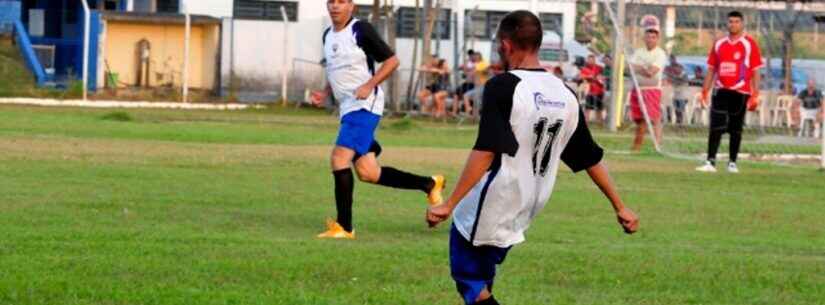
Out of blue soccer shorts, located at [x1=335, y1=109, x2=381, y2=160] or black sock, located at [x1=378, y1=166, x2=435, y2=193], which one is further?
black sock, located at [x1=378, y1=166, x2=435, y2=193]

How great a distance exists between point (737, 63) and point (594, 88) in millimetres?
14034

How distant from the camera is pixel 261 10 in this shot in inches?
1882

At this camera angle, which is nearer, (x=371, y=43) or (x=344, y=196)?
(x=344, y=196)

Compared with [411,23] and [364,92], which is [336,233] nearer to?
[364,92]

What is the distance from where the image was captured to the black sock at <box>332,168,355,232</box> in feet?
40.0

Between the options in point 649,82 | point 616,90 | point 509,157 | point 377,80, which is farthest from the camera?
point 616,90

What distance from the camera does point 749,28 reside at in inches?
1052

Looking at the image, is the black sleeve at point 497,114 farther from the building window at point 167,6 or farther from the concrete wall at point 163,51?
the building window at point 167,6

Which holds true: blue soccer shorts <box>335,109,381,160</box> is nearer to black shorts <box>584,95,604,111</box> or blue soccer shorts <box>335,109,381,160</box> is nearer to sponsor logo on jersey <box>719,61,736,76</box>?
sponsor logo on jersey <box>719,61,736,76</box>

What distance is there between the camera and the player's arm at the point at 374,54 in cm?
1226

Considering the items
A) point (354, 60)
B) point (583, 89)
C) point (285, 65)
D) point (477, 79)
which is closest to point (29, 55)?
point (285, 65)

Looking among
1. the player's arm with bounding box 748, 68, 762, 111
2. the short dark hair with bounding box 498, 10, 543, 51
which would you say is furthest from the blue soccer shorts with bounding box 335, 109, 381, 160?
the player's arm with bounding box 748, 68, 762, 111

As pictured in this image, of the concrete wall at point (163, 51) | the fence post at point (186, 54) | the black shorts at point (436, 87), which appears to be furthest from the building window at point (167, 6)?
the black shorts at point (436, 87)

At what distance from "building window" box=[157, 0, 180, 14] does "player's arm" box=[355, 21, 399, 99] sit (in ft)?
129
